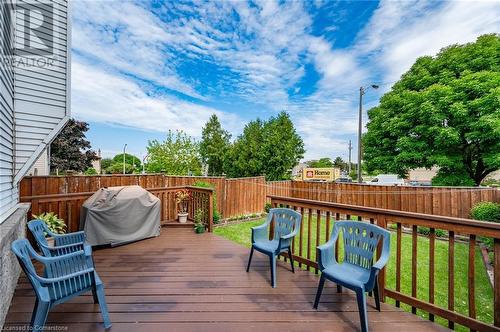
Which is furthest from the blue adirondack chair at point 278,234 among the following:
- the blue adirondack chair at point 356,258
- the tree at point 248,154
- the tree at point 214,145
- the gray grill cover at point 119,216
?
the tree at point 214,145

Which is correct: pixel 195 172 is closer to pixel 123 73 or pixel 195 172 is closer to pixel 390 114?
pixel 123 73

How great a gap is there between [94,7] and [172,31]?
228 cm

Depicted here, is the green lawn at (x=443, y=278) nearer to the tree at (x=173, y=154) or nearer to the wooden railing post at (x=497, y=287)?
the wooden railing post at (x=497, y=287)

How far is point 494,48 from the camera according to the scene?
8.88 meters

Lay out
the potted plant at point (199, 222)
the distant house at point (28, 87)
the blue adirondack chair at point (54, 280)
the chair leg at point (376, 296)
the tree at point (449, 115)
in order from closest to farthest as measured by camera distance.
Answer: the blue adirondack chair at point (54, 280)
the chair leg at point (376, 296)
the distant house at point (28, 87)
the potted plant at point (199, 222)
the tree at point (449, 115)

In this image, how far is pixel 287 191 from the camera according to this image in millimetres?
11359

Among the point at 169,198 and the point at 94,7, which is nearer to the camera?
the point at 94,7

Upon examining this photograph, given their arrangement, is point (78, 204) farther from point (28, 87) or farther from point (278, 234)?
point (278, 234)

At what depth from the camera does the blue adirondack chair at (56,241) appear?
2.32 metres

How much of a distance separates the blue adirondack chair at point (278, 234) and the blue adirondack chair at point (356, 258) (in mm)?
536

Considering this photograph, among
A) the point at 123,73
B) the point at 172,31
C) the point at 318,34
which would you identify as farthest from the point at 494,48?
the point at 123,73

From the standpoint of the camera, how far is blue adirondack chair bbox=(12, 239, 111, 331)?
158 cm

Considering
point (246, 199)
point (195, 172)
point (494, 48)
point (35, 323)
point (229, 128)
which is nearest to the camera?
point (35, 323)

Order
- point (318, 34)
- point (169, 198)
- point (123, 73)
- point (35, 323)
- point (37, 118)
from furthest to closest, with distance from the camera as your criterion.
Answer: point (123, 73) < point (318, 34) < point (169, 198) < point (37, 118) < point (35, 323)
